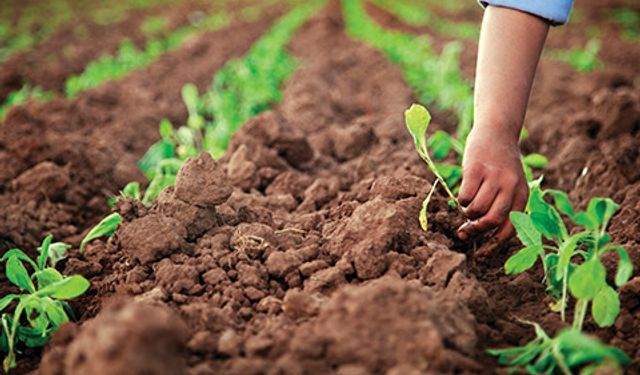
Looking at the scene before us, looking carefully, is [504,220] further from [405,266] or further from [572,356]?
[572,356]

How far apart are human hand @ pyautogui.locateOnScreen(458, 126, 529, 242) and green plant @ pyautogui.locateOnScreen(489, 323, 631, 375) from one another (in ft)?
1.29

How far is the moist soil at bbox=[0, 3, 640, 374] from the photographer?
133 cm

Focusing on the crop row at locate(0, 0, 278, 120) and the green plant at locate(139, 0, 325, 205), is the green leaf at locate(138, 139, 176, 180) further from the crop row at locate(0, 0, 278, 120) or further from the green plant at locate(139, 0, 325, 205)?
the crop row at locate(0, 0, 278, 120)

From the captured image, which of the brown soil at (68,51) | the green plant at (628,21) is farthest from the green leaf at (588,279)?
the green plant at (628,21)

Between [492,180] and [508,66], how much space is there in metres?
0.35

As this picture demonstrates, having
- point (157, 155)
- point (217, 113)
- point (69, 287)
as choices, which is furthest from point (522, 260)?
point (217, 113)

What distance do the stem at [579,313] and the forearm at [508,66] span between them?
516 millimetres

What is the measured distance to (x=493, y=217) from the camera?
1.81 meters

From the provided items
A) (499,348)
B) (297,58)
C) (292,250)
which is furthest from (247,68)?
(499,348)

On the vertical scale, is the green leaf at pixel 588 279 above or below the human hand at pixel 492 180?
below

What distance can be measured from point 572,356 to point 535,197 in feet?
1.84

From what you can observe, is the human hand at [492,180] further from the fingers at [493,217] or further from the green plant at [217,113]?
the green plant at [217,113]

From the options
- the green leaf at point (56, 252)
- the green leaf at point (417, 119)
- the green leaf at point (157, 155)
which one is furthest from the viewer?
the green leaf at point (157, 155)

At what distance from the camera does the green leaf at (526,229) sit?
1760 mm
